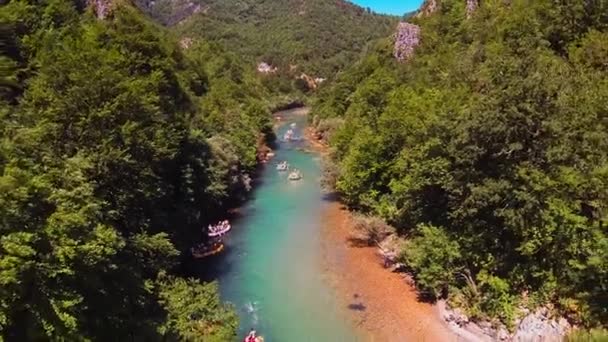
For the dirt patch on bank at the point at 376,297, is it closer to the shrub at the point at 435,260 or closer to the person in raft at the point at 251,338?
the shrub at the point at 435,260

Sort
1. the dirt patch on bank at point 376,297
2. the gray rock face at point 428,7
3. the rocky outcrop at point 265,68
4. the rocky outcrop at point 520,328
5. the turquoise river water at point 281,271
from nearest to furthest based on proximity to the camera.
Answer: the rocky outcrop at point 520,328 → the dirt patch on bank at point 376,297 → the turquoise river water at point 281,271 → the gray rock face at point 428,7 → the rocky outcrop at point 265,68

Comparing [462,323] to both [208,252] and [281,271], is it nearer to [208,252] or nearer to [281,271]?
[281,271]

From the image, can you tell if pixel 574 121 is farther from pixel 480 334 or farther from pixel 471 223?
pixel 480 334

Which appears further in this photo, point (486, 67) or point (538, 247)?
point (486, 67)

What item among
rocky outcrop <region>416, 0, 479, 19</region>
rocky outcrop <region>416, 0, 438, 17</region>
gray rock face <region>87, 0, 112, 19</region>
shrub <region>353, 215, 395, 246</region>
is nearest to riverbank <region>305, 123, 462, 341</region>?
shrub <region>353, 215, 395, 246</region>

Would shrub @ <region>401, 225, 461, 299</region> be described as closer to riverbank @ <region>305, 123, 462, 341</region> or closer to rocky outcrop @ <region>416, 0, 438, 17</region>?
riverbank @ <region>305, 123, 462, 341</region>

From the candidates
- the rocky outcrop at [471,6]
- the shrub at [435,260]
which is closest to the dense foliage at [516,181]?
the shrub at [435,260]

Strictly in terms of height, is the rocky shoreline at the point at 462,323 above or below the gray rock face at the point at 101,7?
below

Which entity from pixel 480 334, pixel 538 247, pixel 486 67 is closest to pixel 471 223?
pixel 538 247
